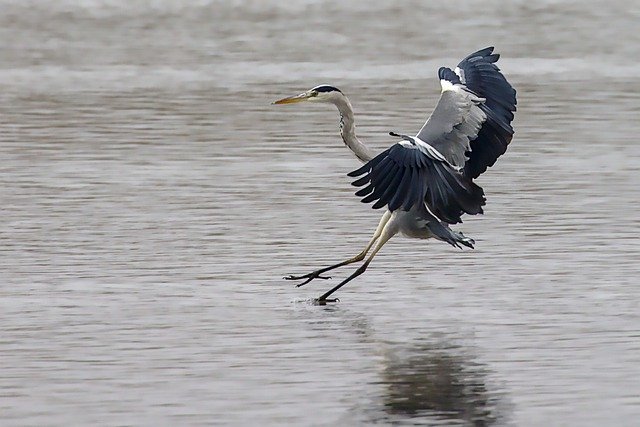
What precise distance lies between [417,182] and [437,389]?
1.93 m

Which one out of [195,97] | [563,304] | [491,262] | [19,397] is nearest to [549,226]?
[491,262]

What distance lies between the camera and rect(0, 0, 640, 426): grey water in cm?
816

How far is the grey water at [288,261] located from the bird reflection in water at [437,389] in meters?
0.02

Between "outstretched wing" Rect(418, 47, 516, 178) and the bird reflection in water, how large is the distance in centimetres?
171

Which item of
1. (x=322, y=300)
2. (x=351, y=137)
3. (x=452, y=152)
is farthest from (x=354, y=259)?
(x=452, y=152)

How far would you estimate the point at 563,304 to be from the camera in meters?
10.0

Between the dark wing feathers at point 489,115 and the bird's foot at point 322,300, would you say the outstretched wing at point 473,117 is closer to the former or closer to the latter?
the dark wing feathers at point 489,115

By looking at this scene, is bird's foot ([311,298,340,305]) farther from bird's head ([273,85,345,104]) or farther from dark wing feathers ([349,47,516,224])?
bird's head ([273,85,345,104])

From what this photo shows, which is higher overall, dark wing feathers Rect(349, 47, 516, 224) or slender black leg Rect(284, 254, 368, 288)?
dark wing feathers Rect(349, 47, 516, 224)

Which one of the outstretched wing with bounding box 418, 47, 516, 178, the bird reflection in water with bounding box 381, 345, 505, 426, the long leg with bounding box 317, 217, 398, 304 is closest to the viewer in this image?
the bird reflection in water with bounding box 381, 345, 505, 426

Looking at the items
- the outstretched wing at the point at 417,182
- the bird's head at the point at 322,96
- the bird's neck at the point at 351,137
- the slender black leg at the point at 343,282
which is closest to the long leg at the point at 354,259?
the slender black leg at the point at 343,282

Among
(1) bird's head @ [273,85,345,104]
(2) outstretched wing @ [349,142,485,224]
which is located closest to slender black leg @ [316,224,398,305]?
(2) outstretched wing @ [349,142,485,224]

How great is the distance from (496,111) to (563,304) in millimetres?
1515

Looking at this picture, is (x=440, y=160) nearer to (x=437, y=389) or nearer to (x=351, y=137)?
(x=351, y=137)
